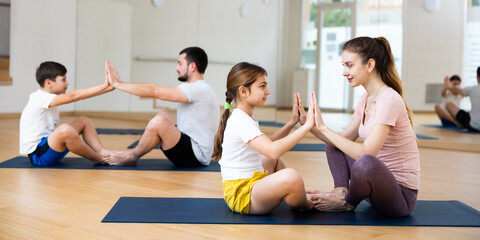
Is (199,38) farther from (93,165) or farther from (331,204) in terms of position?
(331,204)

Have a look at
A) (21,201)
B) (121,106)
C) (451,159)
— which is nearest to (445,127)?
(451,159)

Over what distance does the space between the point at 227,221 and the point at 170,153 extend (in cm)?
145

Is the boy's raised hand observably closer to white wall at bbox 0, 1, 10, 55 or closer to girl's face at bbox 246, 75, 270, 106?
girl's face at bbox 246, 75, 270, 106

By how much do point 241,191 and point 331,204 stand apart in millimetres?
450

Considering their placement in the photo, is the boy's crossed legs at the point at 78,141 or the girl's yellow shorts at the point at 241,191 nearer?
the girl's yellow shorts at the point at 241,191

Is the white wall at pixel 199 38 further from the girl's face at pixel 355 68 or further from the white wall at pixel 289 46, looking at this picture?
the girl's face at pixel 355 68

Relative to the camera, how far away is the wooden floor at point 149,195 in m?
2.01

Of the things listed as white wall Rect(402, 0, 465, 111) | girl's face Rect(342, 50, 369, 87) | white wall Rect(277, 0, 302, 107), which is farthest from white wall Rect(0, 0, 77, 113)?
girl's face Rect(342, 50, 369, 87)

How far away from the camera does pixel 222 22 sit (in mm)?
7441

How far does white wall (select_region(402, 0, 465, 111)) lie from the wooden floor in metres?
1.71

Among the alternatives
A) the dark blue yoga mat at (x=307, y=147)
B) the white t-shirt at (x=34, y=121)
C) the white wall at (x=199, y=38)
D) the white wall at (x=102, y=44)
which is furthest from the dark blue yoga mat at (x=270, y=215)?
the white wall at (x=102, y=44)

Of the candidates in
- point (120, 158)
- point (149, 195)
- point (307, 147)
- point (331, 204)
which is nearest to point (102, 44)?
point (307, 147)

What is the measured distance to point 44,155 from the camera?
11.4 ft

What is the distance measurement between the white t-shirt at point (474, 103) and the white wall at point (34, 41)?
6038 mm
